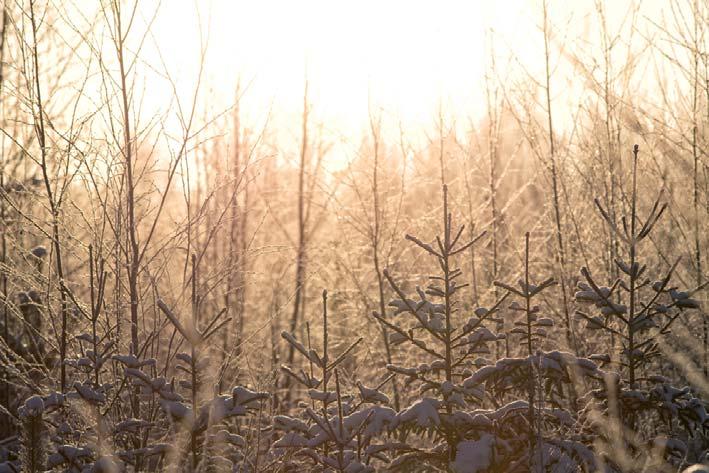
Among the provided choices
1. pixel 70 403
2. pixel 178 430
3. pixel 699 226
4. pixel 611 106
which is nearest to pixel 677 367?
pixel 699 226

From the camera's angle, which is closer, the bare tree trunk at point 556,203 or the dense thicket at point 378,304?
the dense thicket at point 378,304

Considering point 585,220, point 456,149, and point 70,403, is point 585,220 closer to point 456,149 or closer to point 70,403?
point 456,149

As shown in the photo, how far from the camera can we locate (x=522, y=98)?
6.22 meters

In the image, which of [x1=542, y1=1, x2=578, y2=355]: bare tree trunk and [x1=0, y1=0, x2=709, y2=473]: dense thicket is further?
[x1=542, y1=1, x2=578, y2=355]: bare tree trunk

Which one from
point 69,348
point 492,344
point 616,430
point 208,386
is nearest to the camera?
point 616,430

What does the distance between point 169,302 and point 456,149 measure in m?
3.14

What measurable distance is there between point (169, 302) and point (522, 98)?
345 cm

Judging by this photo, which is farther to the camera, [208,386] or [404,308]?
[208,386]

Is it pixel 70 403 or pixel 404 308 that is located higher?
pixel 404 308

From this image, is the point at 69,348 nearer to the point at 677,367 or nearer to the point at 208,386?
the point at 208,386

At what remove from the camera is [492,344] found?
6.39 metres

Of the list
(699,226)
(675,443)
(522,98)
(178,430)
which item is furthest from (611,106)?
(178,430)

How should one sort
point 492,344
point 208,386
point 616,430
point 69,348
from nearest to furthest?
point 616,430, point 208,386, point 69,348, point 492,344

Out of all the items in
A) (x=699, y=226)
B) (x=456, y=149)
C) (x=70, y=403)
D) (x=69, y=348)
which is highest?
(x=456, y=149)
